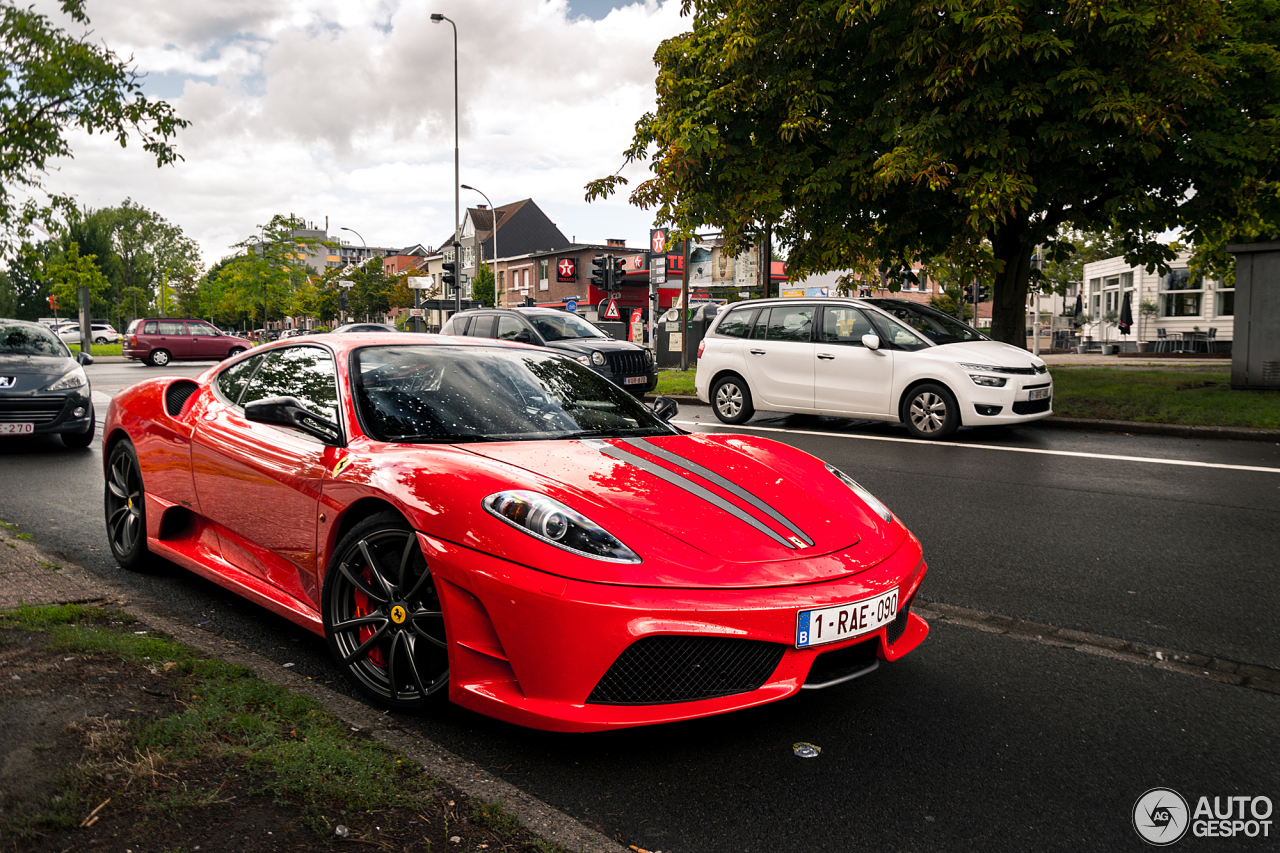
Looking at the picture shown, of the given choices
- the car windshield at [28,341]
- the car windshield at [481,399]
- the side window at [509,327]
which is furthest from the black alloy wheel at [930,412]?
the car windshield at [28,341]

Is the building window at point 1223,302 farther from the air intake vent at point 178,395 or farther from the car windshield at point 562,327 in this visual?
the air intake vent at point 178,395

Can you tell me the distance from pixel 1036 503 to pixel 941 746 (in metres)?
4.21

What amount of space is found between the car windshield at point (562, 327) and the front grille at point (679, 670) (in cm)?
1322

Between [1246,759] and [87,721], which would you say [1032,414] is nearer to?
[1246,759]

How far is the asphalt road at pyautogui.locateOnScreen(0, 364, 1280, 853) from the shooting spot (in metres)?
2.36

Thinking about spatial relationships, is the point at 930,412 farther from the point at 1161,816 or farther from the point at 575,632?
the point at 575,632

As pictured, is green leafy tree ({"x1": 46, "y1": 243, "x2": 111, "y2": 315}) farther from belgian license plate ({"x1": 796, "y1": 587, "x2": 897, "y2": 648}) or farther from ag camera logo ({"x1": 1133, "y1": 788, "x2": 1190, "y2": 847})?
ag camera logo ({"x1": 1133, "y1": 788, "x2": 1190, "y2": 847})

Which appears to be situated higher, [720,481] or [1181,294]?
[1181,294]

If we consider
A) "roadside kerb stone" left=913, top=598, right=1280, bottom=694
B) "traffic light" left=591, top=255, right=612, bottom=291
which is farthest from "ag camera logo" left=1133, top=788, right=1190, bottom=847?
"traffic light" left=591, top=255, right=612, bottom=291

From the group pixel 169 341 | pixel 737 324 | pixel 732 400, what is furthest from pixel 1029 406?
pixel 169 341

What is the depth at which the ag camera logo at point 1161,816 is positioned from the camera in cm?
230

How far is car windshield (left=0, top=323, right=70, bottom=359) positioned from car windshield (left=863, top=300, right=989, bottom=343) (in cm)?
970

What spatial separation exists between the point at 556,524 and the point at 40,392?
360 inches

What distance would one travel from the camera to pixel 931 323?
1105 cm
